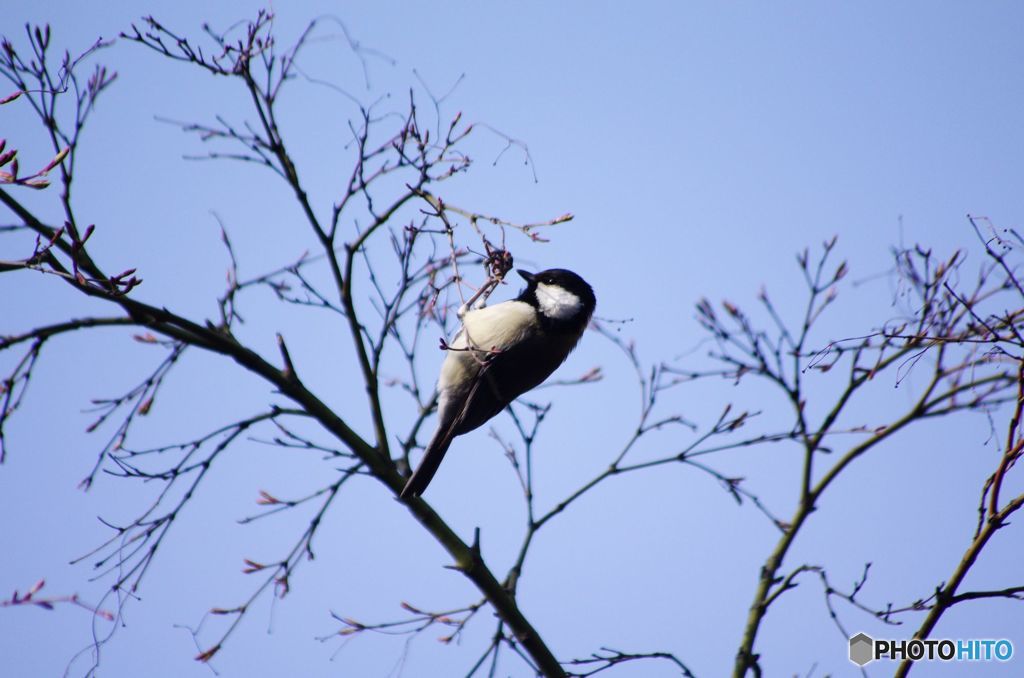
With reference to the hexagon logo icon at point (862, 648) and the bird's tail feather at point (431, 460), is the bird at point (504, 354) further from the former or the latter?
the hexagon logo icon at point (862, 648)

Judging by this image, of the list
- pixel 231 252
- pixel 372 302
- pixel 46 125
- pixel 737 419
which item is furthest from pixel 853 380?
pixel 46 125

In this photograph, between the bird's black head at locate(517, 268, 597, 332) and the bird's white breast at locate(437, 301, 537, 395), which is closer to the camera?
the bird's white breast at locate(437, 301, 537, 395)

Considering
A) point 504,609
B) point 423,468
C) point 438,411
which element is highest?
point 438,411

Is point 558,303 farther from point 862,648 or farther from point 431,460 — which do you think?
point 862,648

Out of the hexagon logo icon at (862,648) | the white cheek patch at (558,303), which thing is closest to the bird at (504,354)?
the white cheek patch at (558,303)

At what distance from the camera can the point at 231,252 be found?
3.54 metres

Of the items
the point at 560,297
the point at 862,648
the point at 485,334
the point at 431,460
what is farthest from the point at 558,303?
the point at 862,648

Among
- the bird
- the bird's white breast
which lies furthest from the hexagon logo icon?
the bird's white breast

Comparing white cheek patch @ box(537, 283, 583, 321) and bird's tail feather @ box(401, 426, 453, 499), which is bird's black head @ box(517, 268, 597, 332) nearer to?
white cheek patch @ box(537, 283, 583, 321)

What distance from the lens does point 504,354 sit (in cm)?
429

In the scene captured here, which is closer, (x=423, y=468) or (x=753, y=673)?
(x=753, y=673)

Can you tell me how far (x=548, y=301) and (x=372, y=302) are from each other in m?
1.16

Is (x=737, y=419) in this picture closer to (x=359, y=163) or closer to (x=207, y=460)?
(x=359, y=163)

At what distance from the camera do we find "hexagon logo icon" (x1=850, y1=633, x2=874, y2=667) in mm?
3846
